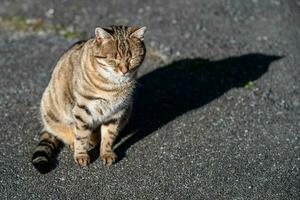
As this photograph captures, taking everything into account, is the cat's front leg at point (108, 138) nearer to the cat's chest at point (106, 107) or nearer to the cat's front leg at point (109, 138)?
the cat's front leg at point (109, 138)

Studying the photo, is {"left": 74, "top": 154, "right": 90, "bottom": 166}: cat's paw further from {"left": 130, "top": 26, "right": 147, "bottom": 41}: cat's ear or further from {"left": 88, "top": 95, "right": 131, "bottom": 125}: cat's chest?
{"left": 130, "top": 26, "right": 147, "bottom": 41}: cat's ear

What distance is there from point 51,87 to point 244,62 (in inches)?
127

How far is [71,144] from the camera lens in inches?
269

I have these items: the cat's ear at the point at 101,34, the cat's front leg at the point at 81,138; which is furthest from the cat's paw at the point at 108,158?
the cat's ear at the point at 101,34

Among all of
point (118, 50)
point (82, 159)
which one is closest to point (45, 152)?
point (82, 159)

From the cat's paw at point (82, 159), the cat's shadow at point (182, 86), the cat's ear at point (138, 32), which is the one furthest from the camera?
the cat's shadow at point (182, 86)

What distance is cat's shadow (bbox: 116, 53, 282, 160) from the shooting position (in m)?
7.46

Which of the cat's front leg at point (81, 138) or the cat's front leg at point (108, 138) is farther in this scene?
the cat's front leg at point (108, 138)

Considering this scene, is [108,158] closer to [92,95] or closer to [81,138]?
[81,138]

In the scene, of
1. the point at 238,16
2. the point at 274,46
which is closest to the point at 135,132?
the point at 274,46

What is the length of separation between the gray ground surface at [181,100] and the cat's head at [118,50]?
4.07 ft

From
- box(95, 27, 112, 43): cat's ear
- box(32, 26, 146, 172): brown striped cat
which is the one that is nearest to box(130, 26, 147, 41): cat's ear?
box(32, 26, 146, 172): brown striped cat

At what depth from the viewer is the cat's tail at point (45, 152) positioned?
6387 millimetres

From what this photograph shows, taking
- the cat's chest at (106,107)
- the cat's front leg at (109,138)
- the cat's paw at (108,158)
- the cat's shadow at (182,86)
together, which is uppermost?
the cat's chest at (106,107)
